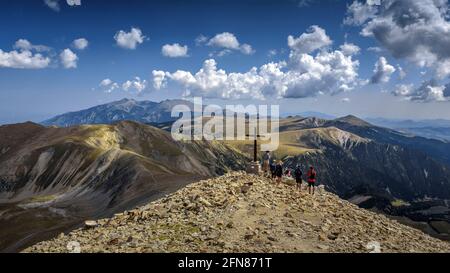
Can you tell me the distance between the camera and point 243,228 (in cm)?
2569

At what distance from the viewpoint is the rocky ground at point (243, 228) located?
932 inches

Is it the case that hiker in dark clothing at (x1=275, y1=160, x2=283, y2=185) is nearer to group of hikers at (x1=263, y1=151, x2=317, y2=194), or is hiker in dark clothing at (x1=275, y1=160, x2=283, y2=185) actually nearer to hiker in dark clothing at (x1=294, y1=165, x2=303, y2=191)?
group of hikers at (x1=263, y1=151, x2=317, y2=194)

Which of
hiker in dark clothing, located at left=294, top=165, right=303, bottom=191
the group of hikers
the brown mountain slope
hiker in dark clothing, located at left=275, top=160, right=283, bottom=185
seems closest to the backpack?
the group of hikers

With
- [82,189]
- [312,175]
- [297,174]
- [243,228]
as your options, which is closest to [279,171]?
[297,174]

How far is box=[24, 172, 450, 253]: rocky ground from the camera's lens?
77.7ft

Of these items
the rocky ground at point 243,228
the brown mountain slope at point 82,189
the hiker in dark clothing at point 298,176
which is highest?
the hiker in dark clothing at point 298,176

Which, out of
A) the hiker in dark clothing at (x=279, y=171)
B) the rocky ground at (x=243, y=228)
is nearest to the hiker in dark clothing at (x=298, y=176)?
the hiker in dark clothing at (x=279, y=171)

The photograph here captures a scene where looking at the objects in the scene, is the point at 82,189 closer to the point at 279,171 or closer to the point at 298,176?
the point at 279,171

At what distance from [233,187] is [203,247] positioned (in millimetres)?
11346

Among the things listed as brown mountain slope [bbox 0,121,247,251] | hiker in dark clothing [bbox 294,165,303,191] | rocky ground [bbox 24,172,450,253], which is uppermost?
hiker in dark clothing [bbox 294,165,303,191]

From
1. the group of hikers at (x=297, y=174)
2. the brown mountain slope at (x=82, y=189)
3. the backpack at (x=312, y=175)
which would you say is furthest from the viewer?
the brown mountain slope at (x=82, y=189)

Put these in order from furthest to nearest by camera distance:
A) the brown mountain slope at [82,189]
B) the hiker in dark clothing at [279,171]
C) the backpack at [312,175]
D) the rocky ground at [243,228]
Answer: the brown mountain slope at [82,189] → the hiker in dark clothing at [279,171] → the backpack at [312,175] → the rocky ground at [243,228]

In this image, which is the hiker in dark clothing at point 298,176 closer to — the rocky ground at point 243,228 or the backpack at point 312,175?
the backpack at point 312,175
